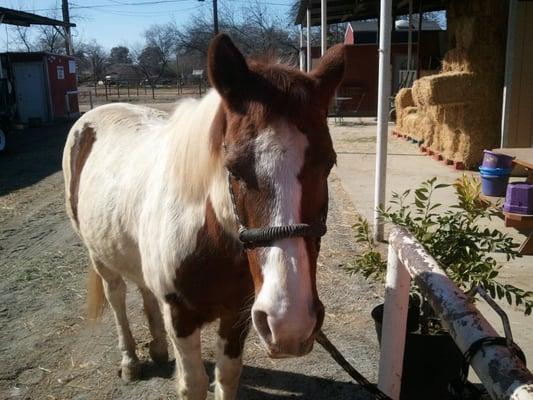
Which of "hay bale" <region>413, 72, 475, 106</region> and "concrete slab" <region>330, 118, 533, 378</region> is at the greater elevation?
"hay bale" <region>413, 72, 475, 106</region>

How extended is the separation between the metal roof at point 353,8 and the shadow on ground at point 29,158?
283 inches

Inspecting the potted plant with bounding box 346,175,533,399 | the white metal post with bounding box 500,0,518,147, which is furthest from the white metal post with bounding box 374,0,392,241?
the white metal post with bounding box 500,0,518,147

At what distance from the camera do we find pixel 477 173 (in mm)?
7129

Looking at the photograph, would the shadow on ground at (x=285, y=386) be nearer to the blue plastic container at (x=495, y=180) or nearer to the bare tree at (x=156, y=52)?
the blue plastic container at (x=495, y=180)

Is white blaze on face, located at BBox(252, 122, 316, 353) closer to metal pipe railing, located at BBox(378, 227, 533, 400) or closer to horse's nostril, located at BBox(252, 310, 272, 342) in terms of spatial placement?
horse's nostril, located at BBox(252, 310, 272, 342)

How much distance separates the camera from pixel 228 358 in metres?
2.37

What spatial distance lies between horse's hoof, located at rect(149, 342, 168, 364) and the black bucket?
1.52 meters

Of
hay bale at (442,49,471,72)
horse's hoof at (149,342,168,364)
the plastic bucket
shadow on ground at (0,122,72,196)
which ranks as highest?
hay bale at (442,49,471,72)

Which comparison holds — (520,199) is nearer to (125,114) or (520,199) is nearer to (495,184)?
(495,184)

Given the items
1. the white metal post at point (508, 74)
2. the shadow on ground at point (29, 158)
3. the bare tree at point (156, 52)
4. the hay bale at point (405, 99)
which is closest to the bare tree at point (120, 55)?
the bare tree at point (156, 52)

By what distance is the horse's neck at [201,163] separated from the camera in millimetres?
1753

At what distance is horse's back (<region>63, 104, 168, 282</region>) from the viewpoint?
2.49m

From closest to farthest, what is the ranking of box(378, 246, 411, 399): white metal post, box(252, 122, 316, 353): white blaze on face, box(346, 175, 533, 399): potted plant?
1. box(252, 122, 316, 353): white blaze on face
2. box(378, 246, 411, 399): white metal post
3. box(346, 175, 533, 399): potted plant

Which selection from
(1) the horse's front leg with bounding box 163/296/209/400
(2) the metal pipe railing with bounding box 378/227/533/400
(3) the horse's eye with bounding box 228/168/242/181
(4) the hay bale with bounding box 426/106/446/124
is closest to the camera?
(2) the metal pipe railing with bounding box 378/227/533/400
